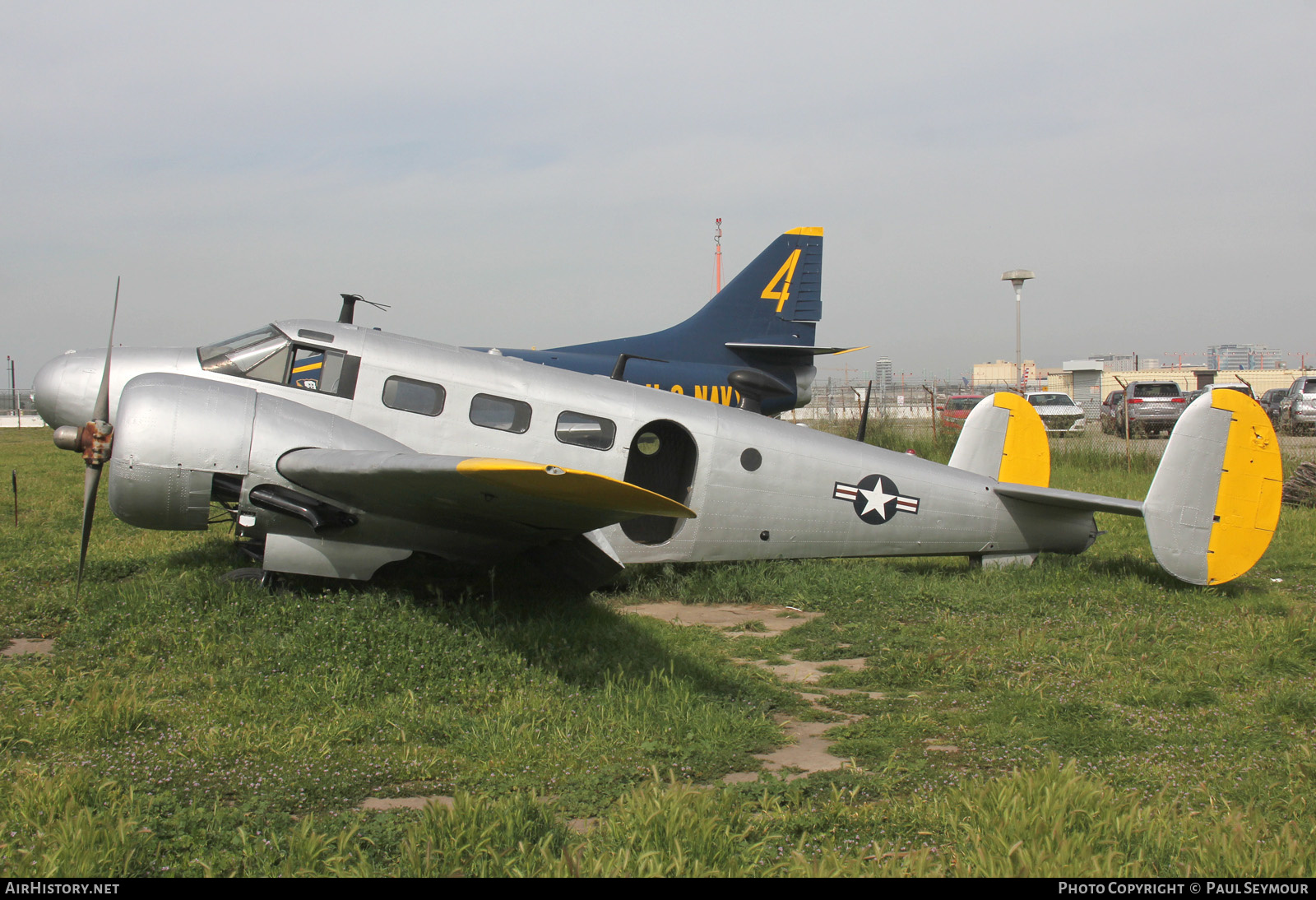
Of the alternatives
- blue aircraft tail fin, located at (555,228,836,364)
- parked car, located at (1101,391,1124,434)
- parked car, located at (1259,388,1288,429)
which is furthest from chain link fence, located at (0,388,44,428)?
parked car, located at (1259,388,1288,429)

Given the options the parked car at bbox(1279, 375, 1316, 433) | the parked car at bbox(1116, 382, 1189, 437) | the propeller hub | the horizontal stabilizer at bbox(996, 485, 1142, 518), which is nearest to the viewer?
the propeller hub

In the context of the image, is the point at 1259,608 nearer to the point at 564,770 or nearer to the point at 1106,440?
the point at 564,770

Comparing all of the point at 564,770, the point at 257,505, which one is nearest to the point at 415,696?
the point at 564,770

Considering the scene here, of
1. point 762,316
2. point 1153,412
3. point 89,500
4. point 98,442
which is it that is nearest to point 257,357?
point 98,442

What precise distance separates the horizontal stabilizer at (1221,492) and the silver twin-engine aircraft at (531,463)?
2cm

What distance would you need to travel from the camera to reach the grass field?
3342mm

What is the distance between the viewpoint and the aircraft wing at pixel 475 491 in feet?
A: 14.1

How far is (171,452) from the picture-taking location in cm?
636

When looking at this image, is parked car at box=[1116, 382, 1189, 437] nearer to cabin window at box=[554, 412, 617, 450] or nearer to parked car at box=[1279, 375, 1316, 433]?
parked car at box=[1279, 375, 1316, 433]

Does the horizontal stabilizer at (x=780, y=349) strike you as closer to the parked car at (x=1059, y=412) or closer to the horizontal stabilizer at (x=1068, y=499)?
the horizontal stabilizer at (x=1068, y=499)

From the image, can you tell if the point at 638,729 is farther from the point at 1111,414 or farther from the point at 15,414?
the point at 15,414

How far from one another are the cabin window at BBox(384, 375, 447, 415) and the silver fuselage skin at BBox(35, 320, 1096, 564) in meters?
0.05

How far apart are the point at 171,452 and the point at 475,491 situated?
268 cm

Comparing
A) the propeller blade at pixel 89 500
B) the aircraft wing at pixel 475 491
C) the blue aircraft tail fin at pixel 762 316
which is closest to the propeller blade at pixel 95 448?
the propeller blade at pixel 89 500
